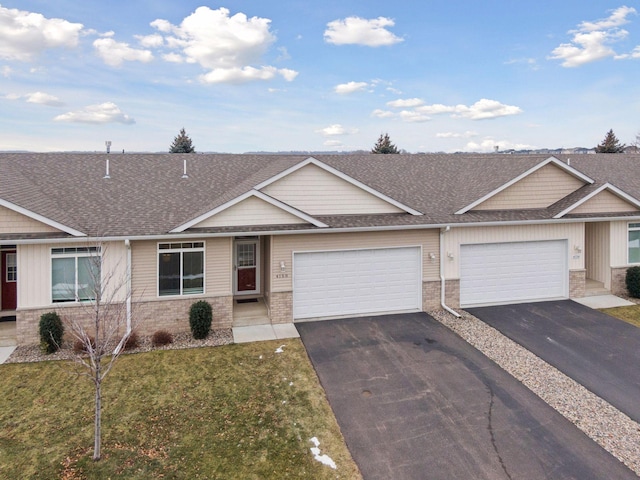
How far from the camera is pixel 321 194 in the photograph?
13828 mm

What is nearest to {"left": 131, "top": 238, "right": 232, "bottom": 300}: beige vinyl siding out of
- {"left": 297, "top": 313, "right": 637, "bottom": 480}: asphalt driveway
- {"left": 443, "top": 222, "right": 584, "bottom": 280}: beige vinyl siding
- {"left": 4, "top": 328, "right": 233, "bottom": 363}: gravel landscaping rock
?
{"left": 4, "top": 328, "right": 233, "bottom": 363}: gravel landscaping rock

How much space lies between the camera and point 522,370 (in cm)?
986

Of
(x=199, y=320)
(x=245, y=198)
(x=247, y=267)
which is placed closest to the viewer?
(x=199, y=320)

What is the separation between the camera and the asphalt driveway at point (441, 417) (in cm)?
653

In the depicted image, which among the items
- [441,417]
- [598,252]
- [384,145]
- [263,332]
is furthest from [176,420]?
[384,145]

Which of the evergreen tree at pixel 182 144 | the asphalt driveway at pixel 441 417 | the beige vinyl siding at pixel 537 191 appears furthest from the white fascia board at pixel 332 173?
the evergreen tree at pixel 182 144

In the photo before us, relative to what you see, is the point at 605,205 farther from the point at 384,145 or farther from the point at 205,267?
the point at 384,145

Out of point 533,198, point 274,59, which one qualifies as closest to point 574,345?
point 533,198

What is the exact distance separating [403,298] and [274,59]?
14.1 meters

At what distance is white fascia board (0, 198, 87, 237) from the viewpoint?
10.9 m

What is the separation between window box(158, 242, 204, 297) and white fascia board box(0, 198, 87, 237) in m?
2.28

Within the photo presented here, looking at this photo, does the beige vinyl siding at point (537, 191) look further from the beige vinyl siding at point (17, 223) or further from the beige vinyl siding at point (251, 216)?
the beige vinyl siding at point (17, 223)

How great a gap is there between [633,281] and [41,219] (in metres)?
20.6

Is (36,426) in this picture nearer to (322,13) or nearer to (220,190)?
(220,190)
